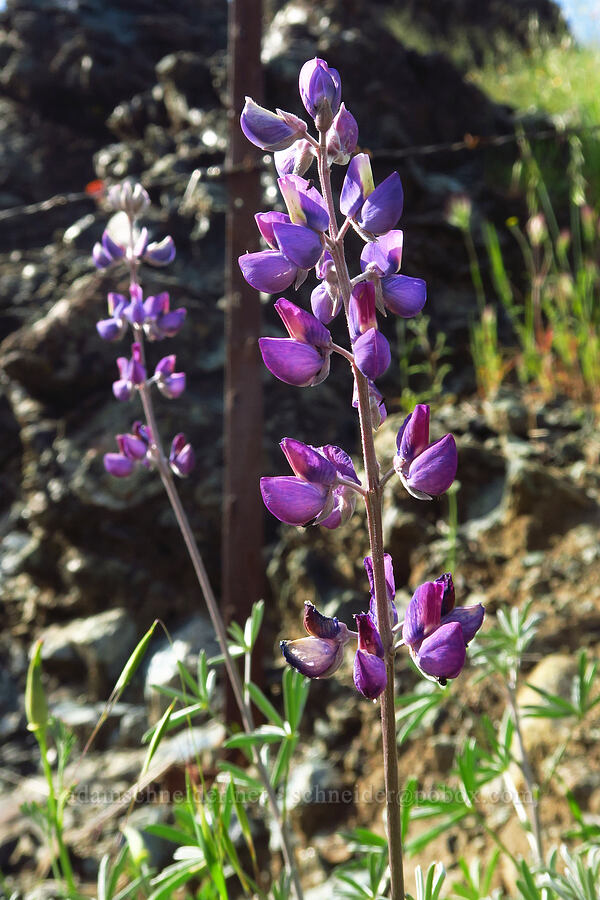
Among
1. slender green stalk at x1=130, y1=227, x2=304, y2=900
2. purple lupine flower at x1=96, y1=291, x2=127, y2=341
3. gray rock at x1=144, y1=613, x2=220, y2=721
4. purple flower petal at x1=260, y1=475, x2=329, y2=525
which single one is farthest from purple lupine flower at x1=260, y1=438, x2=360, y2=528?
gray rock at x1=144, y1=613, x2=220, y2=721

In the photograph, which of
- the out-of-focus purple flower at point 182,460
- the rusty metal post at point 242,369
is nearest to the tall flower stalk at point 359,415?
the out-of-focus purple flower at point 182,460

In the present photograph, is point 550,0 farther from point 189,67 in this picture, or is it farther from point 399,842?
point 399,842

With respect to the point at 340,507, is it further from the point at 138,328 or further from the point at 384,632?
the point at 138,328

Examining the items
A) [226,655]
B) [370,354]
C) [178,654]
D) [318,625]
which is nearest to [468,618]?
[318,625]

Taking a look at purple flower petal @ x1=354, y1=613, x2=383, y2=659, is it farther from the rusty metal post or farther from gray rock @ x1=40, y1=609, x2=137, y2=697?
gray rock @ x1=40, y1=609, x2=137, y2=697

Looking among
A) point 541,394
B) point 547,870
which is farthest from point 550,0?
point 547,870

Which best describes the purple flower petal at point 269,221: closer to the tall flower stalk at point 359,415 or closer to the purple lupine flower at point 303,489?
the tall flower stalk at point 359,415
